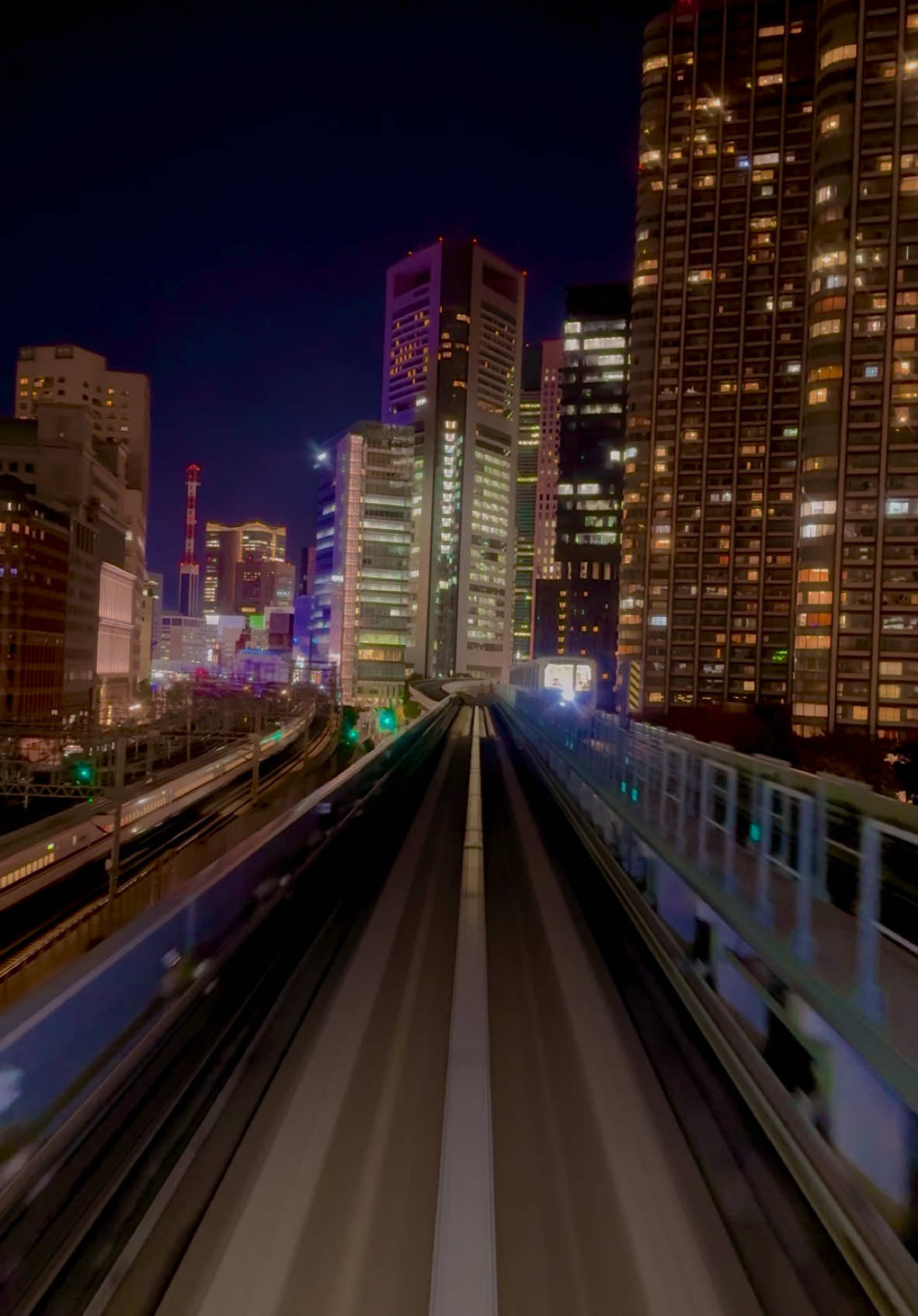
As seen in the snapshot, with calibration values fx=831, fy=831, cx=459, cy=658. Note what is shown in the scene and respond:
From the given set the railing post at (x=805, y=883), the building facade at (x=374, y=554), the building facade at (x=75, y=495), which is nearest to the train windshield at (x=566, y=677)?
the railing post at (x=805, y=883)

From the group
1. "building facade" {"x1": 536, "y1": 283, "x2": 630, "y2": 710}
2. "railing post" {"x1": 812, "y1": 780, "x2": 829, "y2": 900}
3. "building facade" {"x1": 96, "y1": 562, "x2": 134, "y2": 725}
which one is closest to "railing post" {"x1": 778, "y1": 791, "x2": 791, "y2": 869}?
"railing post" {"x1": 812, "y1": 780, "x2": 829, "y2": 900}

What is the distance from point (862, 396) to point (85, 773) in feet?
188

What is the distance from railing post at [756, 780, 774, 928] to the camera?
5234mm

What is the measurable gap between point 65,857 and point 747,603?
62919mm

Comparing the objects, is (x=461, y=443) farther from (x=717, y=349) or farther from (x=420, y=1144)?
(x=420, y=1144)

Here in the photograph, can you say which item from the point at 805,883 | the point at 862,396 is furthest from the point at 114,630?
the point at 805,883

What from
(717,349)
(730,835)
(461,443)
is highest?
(461,443)

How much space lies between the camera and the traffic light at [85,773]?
1975 cm

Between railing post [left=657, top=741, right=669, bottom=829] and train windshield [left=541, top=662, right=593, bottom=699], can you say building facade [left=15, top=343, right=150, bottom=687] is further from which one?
railing post [left=657, top=741, right=669, bottom=829]

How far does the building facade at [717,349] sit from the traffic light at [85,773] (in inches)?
2310

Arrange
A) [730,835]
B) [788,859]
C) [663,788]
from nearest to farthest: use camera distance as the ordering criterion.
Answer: [788,859]
[730,835]
[663,788]

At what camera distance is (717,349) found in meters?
77.3

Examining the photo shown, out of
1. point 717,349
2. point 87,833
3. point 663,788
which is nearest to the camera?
point 663,788

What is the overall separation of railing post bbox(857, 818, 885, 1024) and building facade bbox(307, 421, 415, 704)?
10818 cm
